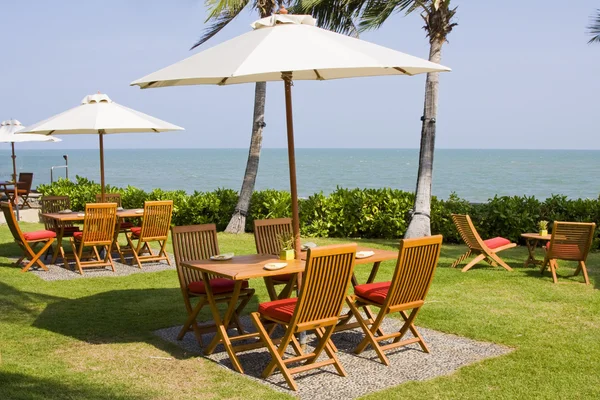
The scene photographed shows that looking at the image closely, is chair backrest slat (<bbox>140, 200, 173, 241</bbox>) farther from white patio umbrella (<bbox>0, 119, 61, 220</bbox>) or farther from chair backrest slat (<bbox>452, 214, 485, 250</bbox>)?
white patio umbrella (<bbox>0, 119, 61, 220</bbox>)

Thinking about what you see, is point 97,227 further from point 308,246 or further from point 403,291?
point 403,291

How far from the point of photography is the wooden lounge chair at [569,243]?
376 inches

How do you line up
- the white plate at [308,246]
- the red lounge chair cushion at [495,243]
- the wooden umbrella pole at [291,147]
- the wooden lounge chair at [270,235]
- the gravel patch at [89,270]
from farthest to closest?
the red lounge chair cushion at [495,243], the gravel patch at [89,270], the wooden lounge chair at [270,235], the white plate at [308,246], the wooden umbrella pole at [291,147]

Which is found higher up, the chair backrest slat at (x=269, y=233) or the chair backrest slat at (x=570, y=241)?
the chair backrest slat at (x=269, y=233)

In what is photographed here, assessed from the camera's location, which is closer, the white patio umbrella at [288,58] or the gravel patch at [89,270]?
the white patio umbrella at [288,58]

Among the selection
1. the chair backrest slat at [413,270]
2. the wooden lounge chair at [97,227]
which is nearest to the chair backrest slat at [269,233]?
the chair backrest slat at [413,270]

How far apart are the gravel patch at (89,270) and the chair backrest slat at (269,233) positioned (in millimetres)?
3537

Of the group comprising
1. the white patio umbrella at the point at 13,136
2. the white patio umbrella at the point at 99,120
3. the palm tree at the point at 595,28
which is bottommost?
the white patio umbrella at the point at 13,136

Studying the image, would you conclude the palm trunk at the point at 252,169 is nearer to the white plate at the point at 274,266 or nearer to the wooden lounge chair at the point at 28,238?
the wooden lounge chair at the point at 28,238

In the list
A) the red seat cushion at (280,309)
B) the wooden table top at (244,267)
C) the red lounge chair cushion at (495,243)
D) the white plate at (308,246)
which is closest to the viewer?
the red seat cushion at (280,309)

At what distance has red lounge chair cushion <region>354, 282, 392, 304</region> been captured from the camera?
5.91 meters

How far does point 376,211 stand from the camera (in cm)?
1445

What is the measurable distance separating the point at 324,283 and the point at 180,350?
1.68m

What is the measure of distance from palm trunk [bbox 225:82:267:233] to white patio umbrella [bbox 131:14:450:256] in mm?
8464
